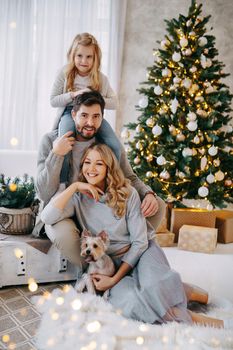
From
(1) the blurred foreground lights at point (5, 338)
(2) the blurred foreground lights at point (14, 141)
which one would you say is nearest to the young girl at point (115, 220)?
(1) the blurred foreground lights at point (5, 338)

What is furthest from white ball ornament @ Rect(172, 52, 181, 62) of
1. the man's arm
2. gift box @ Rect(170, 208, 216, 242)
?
the man's arm

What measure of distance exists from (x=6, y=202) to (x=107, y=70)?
2.46 meters

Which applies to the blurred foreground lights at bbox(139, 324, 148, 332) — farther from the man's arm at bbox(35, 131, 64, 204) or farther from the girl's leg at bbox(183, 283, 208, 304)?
the man's arm at bbox(35, 131, 64, 204)

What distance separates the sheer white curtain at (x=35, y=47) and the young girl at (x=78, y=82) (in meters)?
1.69

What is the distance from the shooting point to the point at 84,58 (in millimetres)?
2393

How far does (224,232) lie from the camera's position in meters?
3.45

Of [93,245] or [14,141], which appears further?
[14,141]

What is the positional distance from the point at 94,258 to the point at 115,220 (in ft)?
0.80

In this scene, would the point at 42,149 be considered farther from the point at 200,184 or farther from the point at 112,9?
the point at 112,9

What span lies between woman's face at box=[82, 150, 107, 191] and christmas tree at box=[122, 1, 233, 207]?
1254 mm

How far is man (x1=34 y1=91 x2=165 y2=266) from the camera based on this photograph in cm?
217

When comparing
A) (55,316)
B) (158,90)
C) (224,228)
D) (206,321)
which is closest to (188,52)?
(158,90)

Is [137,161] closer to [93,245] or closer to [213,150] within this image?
[213,150]

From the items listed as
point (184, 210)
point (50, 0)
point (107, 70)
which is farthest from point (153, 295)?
point (50, 0)
